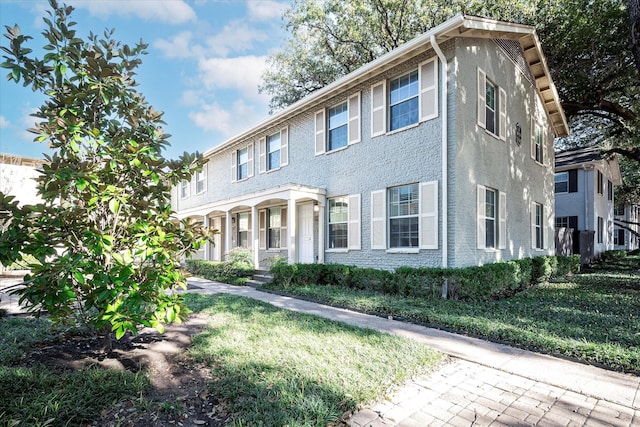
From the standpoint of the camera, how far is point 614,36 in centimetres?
1288

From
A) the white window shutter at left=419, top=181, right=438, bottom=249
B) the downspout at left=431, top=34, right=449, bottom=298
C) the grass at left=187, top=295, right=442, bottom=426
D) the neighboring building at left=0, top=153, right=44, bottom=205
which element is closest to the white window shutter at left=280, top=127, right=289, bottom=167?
the white window shutter at left=419, top=181, right=438, bottom=249

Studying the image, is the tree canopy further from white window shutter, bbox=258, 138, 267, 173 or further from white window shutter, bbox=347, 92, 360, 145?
white window shutter, bbox=258, 138, 267, 173

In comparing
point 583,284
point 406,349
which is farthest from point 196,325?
point 583,284

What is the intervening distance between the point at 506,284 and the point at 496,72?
20.2 ft

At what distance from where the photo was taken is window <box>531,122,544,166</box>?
12727mm

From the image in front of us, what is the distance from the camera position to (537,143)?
13.4 metres

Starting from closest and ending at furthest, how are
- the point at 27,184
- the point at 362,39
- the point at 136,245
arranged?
the point at 136,245, the point at 27,184, the point at 362,39

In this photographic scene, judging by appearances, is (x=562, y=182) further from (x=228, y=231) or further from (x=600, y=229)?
(x=228, y=231)

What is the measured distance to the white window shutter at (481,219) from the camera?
9018 millimetres

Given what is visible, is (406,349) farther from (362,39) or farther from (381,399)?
(362,39)

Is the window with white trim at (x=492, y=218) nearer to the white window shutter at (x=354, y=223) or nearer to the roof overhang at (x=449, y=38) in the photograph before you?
the white window shutter at (x=354, y=223)

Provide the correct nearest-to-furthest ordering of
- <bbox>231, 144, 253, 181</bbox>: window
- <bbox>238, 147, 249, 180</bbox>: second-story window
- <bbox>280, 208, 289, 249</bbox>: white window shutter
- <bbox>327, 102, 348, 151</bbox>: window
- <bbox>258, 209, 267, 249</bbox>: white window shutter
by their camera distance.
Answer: <bbox>327, 102, 348, 151</bbox>: window
<bbox>280, 208, 289, 249</bbox>: white window shutter
<bbox>258, 209, 267, 249</bbox>: white window shutter
<bbox>231, 144, 253, 181</bbox>: window
<bbox>238, 147, 249, 180</bbox>: second-story window

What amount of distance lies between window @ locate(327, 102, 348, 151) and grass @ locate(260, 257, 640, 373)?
4687mm

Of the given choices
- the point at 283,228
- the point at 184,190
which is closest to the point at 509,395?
the point at 283,228
